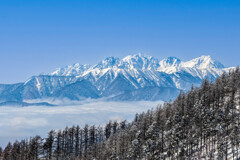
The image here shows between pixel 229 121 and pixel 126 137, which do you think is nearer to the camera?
pixel 229 121

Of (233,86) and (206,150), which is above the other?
(233,86)

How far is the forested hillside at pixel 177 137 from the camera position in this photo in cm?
10419

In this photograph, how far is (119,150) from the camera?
5002 inches

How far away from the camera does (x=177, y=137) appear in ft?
358

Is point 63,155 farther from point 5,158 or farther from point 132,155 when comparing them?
point 132,155

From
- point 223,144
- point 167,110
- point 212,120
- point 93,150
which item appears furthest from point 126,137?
point 223,144

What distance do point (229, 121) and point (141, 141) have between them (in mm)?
38935

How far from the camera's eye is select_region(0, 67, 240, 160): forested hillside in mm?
104188

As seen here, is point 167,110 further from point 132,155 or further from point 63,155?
point 63,155

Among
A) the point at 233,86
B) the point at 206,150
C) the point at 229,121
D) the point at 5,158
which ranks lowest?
the point at 5,158

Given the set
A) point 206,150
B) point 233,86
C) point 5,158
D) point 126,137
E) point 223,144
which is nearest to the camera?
point 223,144

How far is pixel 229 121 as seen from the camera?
4518 inches

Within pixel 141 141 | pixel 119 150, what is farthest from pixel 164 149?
pixel 119 150

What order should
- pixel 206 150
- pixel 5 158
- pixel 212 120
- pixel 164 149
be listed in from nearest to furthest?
pixel 206 150 → pixel 212 120 → pixel 164 149 → pixel 5 158
